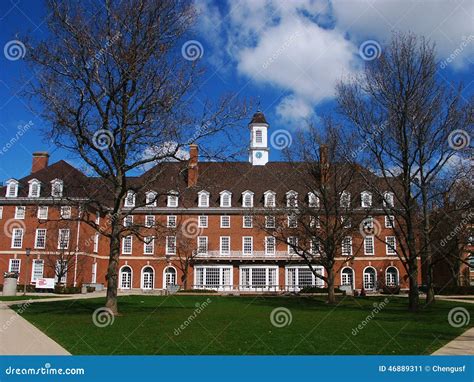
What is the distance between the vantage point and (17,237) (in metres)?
50.2

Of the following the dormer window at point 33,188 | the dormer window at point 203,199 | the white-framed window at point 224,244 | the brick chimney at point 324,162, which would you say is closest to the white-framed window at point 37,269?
the dormer window at point 33,188

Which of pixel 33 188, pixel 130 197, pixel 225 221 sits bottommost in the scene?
pixel 130 197

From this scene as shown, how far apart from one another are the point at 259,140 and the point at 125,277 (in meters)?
24.1

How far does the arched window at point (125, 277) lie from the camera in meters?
53.6

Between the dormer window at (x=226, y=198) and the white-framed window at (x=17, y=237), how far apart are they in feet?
70.8

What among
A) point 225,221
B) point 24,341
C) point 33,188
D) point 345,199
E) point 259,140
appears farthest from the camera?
point 259,140

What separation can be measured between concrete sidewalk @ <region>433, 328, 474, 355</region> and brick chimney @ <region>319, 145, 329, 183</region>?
18275 millimetres

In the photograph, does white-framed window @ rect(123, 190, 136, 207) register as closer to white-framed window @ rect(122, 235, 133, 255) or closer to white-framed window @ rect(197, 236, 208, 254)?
white-framed window @ rect(122, 235, 133, 255)

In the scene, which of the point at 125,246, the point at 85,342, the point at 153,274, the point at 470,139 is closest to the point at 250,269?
the point at 153,274

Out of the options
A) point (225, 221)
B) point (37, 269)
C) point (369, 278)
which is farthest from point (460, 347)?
point (37, 269)

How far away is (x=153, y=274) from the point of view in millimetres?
53062

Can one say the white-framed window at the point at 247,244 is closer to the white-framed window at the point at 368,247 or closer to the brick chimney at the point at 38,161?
the white-framed window at the point at 368,247

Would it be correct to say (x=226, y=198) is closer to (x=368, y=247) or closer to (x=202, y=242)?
(x=202, y=242)

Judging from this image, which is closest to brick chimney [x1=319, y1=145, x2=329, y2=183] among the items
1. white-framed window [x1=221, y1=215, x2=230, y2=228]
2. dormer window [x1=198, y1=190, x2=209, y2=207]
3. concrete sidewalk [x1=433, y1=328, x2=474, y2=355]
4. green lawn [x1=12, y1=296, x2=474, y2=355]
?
green lawn [x1=12, y1=296, x2=474, y2=355]
